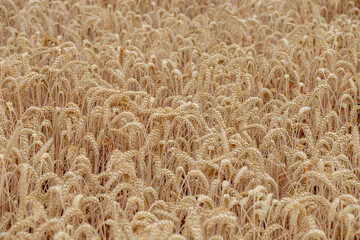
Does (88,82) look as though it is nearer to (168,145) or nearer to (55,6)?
(168,145)

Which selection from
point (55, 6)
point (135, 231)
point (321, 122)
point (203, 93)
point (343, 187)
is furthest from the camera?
point (55, 6)

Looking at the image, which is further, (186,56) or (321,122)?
(186,56)

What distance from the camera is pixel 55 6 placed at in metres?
4.37

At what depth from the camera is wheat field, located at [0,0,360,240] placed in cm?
188

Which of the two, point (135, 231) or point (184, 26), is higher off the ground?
point (184, 26)

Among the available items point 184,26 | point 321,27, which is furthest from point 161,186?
point 321,27

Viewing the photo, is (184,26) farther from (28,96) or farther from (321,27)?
(28,96)

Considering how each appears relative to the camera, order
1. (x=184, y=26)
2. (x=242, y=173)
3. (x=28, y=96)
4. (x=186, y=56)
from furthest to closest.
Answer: (x=184, y=26)
(x=186, y=56)
(x=28, y=96)
(x=242, y=173)

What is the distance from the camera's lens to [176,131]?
2.70 meters

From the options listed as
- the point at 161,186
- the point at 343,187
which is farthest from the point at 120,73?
the point at 343,187

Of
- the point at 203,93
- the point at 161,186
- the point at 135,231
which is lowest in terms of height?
the point at 161,186

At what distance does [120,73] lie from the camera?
2814mm

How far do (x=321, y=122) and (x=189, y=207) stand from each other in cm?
108

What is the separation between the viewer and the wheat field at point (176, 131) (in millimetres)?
1876
